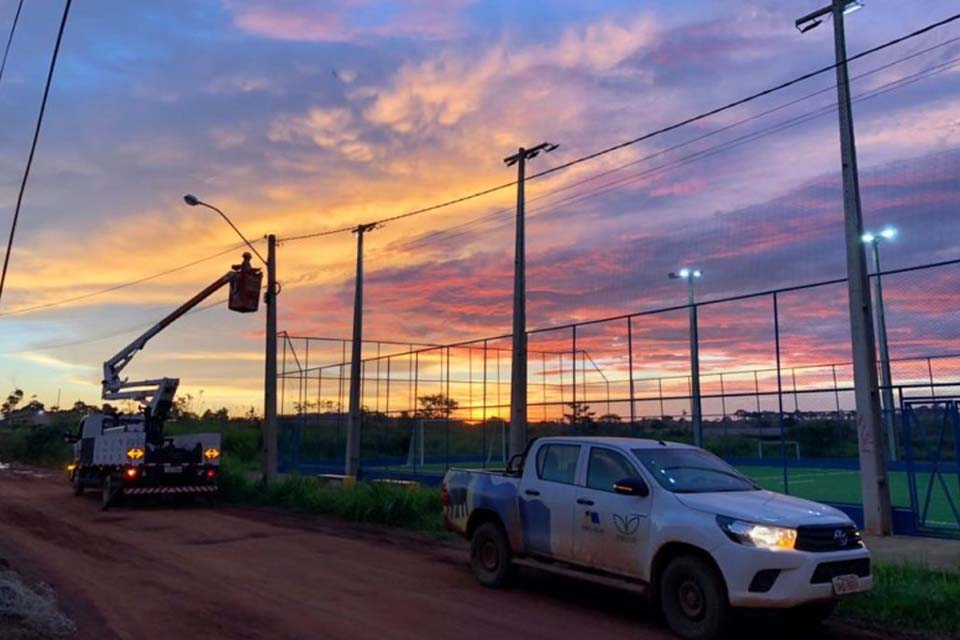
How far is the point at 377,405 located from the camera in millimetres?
35094

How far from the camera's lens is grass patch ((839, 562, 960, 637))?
8.44 m

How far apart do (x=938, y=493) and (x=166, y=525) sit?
20355mm

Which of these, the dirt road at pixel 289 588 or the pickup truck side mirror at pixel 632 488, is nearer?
the dirt road at pixel 289 588

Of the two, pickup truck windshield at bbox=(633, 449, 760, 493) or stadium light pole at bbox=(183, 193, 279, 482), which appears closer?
pickup truck windshield at bbox=(633, 449, 760, 493)

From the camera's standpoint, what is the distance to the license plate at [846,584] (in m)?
7.69

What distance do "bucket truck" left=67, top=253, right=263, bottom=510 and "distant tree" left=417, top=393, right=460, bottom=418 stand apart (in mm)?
10458

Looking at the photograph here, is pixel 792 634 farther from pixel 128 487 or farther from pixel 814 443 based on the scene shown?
pixel 814 443

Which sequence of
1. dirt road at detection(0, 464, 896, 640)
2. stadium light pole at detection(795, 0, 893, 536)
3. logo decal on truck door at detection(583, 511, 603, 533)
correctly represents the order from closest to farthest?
1. dirt road at detection(0, 464, 896, 640)
2. logo decal on truck door at detection(583, 511, 603, 533)
3. stadium light pole at detection(795, 0, 893, 536)

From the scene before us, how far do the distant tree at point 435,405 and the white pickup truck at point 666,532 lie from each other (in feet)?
70.4

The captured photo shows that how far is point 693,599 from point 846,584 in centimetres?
135

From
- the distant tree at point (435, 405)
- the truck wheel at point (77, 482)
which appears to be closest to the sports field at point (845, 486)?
the distant tree at point (435, 405)

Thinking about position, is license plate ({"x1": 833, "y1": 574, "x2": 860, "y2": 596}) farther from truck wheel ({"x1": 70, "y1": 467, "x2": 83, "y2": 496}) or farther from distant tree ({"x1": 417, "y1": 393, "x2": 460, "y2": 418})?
Result: distant tree ({"x1": 417, "y1": 393, "x2": 460, "y2": 418})

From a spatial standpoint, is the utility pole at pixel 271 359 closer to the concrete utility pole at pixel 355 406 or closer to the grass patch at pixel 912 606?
the concrete utility pole at pixel 355 406

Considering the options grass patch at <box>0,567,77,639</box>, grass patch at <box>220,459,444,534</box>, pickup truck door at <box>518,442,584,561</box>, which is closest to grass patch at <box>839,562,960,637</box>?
pickup truck door at <box>518,442,584,561</box>
